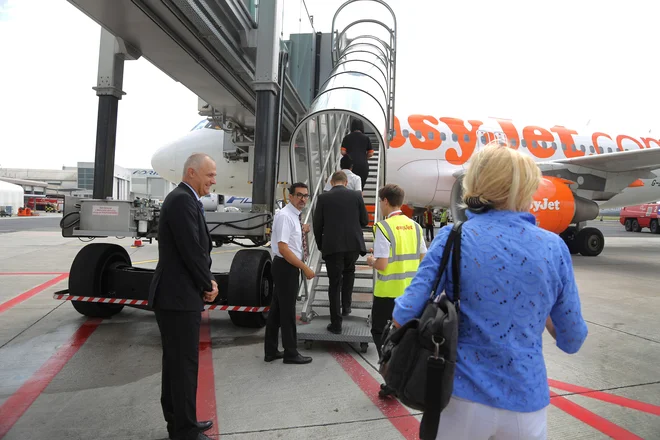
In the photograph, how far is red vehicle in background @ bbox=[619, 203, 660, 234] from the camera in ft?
97.2

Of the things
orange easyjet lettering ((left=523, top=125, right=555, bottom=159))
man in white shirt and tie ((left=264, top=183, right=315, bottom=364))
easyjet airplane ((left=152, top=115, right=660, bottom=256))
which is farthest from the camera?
orange easyjet lettering ((left=523, top=125, right=555, bottom=159))

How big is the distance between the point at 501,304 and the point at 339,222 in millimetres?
2922

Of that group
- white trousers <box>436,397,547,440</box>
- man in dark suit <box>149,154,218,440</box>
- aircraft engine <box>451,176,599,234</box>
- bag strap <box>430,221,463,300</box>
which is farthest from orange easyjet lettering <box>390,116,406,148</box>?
white trousers <box>436,397,547,440</box>

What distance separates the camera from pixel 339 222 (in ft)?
14.0

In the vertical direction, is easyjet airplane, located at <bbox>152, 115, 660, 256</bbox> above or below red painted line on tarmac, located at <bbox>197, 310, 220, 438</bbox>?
above

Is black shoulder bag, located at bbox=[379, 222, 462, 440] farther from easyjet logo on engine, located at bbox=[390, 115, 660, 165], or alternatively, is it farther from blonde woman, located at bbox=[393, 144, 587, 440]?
easyjet logo on engine, located at bbox=[390, 115, 660, 165]

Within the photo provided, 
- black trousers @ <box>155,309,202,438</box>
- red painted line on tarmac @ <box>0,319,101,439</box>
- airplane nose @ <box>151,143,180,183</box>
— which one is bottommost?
red painted line on tarmac @ <box>0,319,101,439</box>

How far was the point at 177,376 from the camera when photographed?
8.53 feet

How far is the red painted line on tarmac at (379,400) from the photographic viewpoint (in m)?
2.89

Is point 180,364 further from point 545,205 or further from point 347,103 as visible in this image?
point 545,205

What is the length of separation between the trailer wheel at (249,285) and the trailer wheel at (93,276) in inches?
67.5

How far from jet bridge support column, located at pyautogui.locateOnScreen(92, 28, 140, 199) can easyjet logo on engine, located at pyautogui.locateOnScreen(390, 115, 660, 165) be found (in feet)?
20.8

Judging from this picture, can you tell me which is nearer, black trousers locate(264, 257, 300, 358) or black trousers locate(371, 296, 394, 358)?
black trousers locate(371, 296, 394, 358)

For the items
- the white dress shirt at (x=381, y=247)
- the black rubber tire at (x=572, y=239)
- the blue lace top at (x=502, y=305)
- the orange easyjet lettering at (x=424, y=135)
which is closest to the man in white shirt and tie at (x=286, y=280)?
the white dress shirt at (x=381, y=247)
